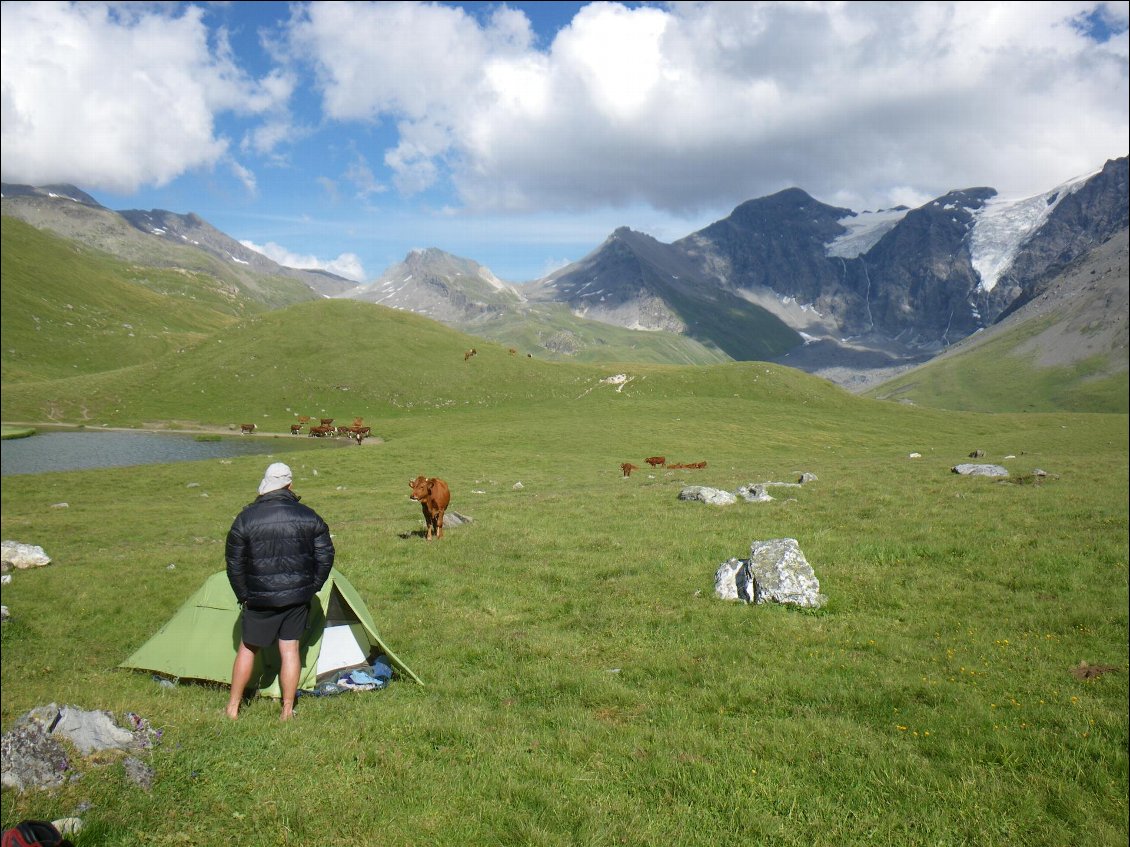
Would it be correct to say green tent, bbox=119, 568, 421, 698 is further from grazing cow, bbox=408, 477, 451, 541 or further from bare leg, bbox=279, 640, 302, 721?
grazing cow, bbox=408, 477, 451, 541

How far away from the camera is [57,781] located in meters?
7.51

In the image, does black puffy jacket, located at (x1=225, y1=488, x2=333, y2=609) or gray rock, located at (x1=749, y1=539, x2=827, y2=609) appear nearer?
black puffy jacket, located at (x1=225, y1=488, x2=333, y2=609)

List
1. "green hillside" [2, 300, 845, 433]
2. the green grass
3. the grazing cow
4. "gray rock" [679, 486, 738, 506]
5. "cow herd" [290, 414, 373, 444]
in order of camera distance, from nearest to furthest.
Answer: the green grass → the grazing cow → "gray rock" [679, 486, 738, 506] → "cow herd" [290, 414, 373, 444] → "green hillside" [2, 300, 845, 433]

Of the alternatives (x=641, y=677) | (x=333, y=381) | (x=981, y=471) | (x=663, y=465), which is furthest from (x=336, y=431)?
(x=641, y=677)

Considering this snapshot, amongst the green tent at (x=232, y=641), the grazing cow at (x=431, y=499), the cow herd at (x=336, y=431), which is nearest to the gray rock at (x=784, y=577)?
the green tent at (x=232, y=641)

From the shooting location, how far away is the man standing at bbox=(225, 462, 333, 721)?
986 cm

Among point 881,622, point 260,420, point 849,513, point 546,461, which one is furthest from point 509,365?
point 881,622

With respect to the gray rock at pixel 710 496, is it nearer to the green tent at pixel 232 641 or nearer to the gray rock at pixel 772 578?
the gray rock at pixel 772 578

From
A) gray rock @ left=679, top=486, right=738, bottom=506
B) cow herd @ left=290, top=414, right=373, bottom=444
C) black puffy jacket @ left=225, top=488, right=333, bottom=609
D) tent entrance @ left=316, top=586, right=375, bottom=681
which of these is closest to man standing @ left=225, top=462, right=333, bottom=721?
black puffy jacket @ left=225, top=488, right=333, bottom=609

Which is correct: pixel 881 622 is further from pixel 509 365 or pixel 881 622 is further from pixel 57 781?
pixel 509 365

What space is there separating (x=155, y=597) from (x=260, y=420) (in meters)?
73.2

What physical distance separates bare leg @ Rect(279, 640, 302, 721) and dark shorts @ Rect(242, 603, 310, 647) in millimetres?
122

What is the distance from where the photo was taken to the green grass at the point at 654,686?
7.30 meters

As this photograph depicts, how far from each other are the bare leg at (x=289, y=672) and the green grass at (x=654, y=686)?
324mm
